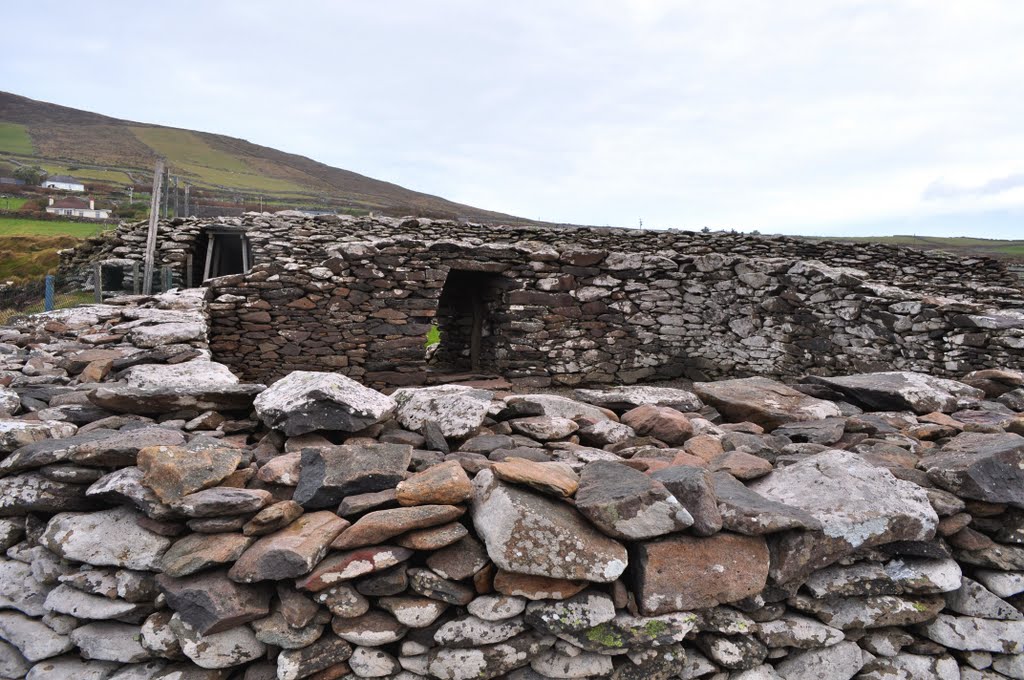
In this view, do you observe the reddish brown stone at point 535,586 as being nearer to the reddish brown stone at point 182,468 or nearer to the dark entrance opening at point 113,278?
the reddish brown stone at point 182,468

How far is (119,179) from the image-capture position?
198 ft

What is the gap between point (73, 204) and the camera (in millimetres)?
46438

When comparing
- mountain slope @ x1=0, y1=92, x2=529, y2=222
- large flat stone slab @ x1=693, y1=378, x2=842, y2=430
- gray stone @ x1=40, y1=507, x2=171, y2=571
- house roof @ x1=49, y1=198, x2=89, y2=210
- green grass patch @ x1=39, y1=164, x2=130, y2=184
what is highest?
mountain slope @ x1=0, y1=92, x2=529, y2=222

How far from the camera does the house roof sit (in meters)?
45.3

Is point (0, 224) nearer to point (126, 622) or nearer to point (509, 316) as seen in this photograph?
point (509, 316)

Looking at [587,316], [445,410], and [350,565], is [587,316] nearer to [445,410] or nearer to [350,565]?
[445,410]

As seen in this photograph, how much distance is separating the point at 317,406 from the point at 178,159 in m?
88.7

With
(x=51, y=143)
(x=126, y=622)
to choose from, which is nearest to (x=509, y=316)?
(x=126, y=622)

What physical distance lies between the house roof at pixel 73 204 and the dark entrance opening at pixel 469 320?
48752mm

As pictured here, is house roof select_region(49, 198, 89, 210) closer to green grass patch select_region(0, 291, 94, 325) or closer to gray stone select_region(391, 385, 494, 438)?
green grass patch select_region(0, 291, 94, 325)

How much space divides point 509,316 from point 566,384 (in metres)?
1.68

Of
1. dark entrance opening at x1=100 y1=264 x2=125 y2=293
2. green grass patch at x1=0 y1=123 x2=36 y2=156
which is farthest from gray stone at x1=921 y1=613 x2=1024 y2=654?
green grass patch at x1=0 y1=123 x2=36 y2=156

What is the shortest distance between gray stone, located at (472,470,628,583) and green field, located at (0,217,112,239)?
111ft

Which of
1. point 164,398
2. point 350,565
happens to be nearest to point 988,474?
point 350,565
